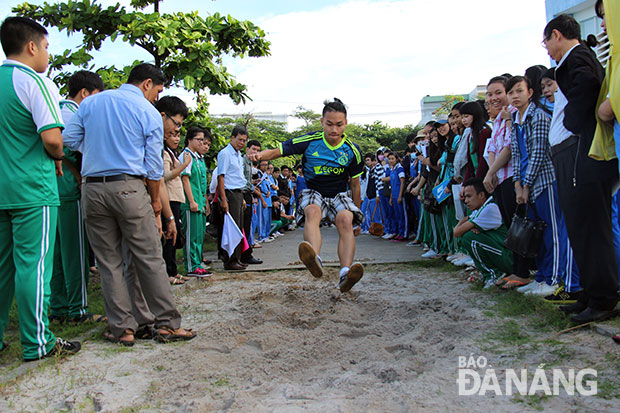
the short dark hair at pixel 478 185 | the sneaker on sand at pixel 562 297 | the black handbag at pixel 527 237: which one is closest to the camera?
the sneaker on sand at pixel 562 297

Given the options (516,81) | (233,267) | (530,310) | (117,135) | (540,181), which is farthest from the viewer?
(233,267)

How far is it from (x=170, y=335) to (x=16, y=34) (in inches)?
92.8

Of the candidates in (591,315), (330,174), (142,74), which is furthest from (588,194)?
(142,74)

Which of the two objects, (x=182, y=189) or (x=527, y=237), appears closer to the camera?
(x=527, y=237)

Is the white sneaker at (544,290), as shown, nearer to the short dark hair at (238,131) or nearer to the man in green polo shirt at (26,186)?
the man in green polo shirt at (26,186)

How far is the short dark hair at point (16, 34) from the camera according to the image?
3.18 m

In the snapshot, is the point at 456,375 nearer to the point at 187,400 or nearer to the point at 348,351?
the point at 348,351

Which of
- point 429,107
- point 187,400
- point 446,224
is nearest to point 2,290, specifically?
point 187,400

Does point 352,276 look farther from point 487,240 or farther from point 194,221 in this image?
point 194,221

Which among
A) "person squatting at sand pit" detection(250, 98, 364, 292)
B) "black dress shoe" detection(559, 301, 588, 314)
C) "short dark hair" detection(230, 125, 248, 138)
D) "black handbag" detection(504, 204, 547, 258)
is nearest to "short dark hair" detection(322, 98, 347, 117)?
"person squatting at sand pit" detection(250, 98, 364, 292)

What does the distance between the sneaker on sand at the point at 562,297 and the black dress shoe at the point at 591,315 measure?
25.2 inches

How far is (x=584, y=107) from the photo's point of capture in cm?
314

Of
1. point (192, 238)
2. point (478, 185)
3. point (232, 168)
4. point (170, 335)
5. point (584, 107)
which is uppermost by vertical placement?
point (584, 107)

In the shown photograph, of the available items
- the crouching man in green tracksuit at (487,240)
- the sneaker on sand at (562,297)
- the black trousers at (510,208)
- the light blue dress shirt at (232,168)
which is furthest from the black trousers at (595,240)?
the light blue dress shirt at (232,168)
